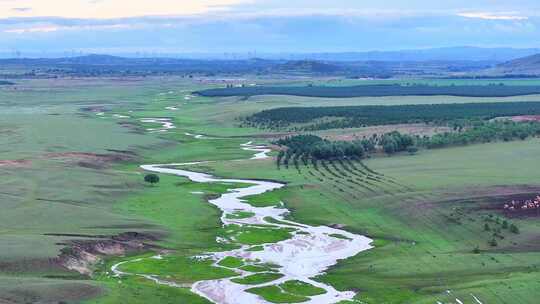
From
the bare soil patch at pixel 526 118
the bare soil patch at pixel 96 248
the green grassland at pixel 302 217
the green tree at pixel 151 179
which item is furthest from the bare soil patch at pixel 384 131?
the bare soil patch at pixel 96 248

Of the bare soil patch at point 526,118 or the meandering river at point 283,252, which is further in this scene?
the bare soil patch at point 526,118

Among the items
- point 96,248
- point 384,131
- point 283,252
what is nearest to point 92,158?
point 384,131

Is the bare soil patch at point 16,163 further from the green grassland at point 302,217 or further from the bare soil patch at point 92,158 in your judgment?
the bare soil patch at point 92,158

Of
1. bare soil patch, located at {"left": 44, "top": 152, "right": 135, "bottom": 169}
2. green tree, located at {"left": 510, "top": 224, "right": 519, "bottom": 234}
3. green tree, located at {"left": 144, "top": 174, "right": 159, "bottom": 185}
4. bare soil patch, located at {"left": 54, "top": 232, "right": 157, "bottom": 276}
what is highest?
green tree, located at {"left": 510, "top": 224, "right": 519, "bottom": 234}

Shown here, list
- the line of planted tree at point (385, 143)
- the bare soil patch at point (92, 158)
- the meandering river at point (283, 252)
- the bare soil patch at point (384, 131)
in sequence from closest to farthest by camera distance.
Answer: the meandering river at point (283, 252) → the bare soil patch at point (92, 158) → the line of planted tree at point (385, 143) → the bare soil patch at point (384, 131)

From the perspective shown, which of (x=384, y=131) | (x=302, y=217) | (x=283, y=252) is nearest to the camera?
(x=283, y=252)

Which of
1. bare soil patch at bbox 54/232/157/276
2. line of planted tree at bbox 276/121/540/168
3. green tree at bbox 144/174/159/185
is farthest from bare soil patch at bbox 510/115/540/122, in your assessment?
bare soil patch at bbox 54/232/157/276

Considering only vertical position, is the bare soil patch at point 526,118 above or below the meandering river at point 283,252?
above

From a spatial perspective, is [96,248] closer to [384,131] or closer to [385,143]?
[385,143]

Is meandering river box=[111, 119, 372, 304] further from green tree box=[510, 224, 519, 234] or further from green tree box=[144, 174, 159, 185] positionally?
green tree box=[510, 224, 519, 234]

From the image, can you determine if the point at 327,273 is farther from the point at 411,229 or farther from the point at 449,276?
the point at 411,229
